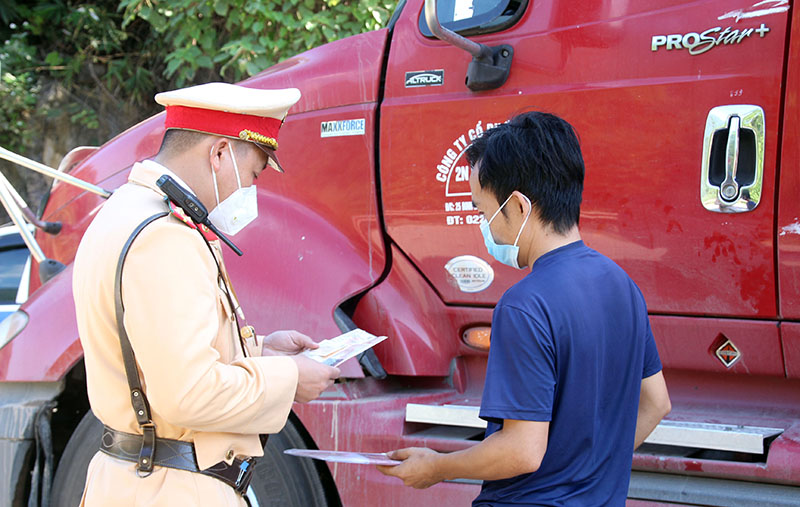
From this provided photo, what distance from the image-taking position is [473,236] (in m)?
2.86

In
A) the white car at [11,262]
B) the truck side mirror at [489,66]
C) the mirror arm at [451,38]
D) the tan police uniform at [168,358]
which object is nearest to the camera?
the tan police uniform at [168,358]

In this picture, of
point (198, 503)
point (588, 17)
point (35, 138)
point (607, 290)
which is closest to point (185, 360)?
point (198, 503)

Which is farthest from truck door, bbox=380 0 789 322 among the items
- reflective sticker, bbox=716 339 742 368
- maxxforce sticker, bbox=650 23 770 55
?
reflective sticker, bbox=716 339 742 368

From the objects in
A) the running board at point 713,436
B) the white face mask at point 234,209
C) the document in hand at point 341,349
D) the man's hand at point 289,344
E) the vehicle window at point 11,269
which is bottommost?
the running board at point 713,436

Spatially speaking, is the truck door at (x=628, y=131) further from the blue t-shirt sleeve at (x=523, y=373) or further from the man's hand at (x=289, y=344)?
the blue t-shirt sleeve at (x=523, y=373)

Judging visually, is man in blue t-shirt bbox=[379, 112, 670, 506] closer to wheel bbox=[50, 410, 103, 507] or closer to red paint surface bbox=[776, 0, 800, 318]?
red paint surface bbox=[776, 0, 800, 318]

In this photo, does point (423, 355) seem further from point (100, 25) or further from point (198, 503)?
point (100, 25)

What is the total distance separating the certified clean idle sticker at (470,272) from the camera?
2.88 meters

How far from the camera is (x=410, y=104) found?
116 inches

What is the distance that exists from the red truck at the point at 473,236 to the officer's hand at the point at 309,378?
97cm

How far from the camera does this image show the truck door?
8.06 feet

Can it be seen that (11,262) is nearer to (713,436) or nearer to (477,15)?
(477,15)

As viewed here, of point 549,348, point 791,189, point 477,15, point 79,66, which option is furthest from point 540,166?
point 79,66

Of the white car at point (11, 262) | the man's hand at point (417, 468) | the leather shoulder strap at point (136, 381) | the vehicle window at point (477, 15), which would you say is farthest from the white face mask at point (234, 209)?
the white car at point (11, 262)
